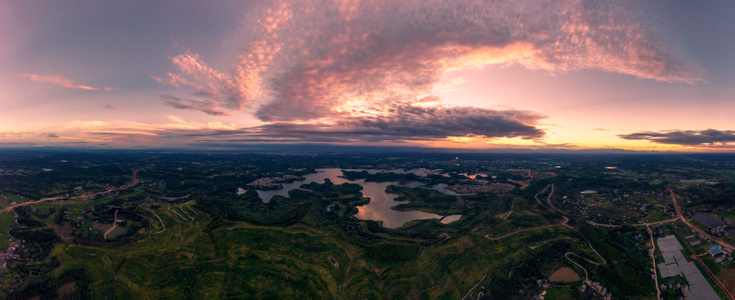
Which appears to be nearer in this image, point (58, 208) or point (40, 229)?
point (40, 229)

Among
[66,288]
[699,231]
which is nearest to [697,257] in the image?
[699,231]

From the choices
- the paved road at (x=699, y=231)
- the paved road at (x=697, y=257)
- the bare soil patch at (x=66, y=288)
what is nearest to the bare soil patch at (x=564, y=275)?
the paved road at (x=697, y=257)

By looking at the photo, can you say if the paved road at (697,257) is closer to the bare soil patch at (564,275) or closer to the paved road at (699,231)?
the paved road at (699,231)

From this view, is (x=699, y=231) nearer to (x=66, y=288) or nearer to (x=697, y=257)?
(x=697, y=257)

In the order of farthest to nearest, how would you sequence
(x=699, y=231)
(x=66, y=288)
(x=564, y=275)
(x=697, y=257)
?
(x=699, y=231), (x=697, y=257), (x=564, y=275), (x=66, y=288)

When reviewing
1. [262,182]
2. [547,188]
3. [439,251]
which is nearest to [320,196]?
[262,182]

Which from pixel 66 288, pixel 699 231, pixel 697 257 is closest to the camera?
pixel 66 288

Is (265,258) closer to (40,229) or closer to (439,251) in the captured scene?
(439,251)

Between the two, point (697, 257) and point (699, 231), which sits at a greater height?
point (699, 231)

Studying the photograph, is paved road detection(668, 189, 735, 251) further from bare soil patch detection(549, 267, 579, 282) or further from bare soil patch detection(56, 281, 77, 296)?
bare soil patch detection(56, 281, 77, 296)

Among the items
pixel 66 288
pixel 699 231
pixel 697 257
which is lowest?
pixel 66 288

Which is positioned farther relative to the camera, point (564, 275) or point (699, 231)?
point (699, 231)
